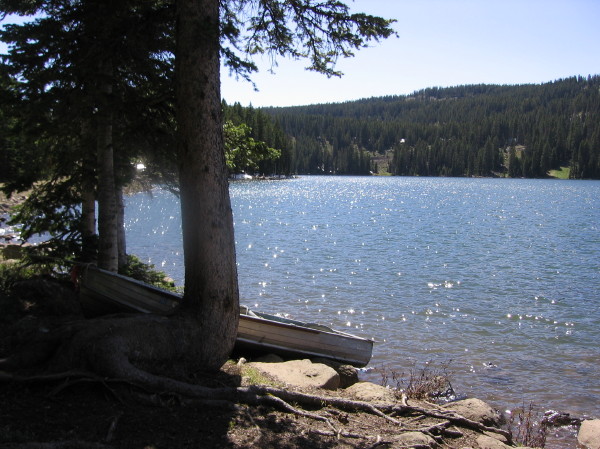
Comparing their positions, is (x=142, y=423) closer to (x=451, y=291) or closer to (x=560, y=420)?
(x=560, y=420)

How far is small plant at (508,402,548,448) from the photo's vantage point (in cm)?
788

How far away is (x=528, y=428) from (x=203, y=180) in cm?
614

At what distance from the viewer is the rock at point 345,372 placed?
9.02 meters

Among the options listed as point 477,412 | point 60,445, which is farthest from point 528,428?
point 60,445

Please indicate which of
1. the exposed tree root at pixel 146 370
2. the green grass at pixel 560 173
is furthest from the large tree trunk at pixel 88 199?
the green grass at pixel 560 173

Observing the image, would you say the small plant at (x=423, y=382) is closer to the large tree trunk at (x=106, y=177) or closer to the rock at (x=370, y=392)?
the rock at (x=370, y=392)

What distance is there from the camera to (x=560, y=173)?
6796 inches

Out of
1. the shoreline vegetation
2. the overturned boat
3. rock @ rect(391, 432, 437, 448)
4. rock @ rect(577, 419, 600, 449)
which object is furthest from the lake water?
rock @ rect(391, 432, 437, 448)

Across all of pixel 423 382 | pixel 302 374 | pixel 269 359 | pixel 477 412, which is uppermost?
pixel 302 374

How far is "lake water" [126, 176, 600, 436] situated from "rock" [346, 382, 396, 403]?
89.0 inches

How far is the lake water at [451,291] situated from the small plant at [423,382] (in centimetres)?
27

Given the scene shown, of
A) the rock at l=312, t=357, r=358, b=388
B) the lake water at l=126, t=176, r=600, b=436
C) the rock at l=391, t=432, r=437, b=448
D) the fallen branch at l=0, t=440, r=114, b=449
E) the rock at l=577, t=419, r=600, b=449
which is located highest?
the fallen branch at l=0, t=440, r=114, b=449

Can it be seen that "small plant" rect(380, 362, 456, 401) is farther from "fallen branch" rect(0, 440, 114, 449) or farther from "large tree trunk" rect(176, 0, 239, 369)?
"fallen branch" rect(0, 440, 114, 449)

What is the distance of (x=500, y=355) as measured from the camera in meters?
12.3
